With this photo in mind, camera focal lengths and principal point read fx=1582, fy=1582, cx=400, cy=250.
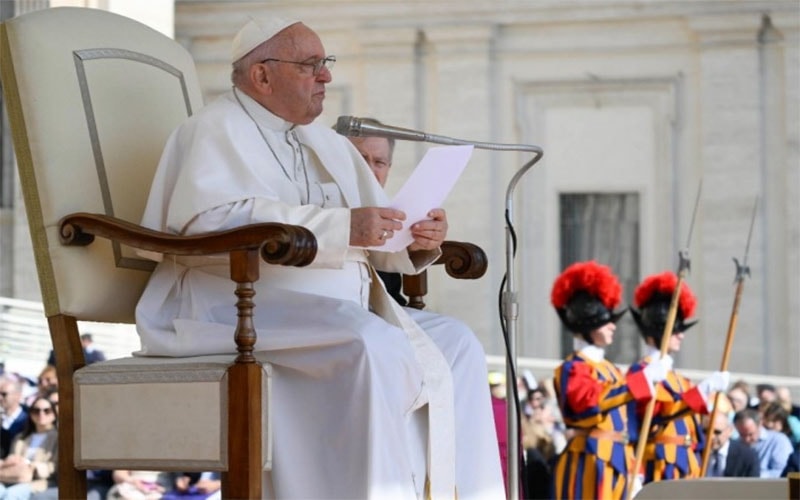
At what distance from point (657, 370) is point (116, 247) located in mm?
4550

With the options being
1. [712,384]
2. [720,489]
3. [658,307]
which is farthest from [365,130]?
[658,307]

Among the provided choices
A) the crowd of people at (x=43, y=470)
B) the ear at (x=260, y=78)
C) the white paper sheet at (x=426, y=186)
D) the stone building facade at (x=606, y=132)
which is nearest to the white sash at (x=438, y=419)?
the white paper sheet at (x=426, y=186)

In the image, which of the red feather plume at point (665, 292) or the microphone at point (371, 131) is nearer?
the microphone at point (371, 131)

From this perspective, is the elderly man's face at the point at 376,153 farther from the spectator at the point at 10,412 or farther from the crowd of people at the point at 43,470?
the spectator at the point at 10,412

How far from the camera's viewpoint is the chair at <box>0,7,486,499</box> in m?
4.03

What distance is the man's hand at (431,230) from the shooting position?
4375 millimetres

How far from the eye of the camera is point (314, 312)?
13.8 ft

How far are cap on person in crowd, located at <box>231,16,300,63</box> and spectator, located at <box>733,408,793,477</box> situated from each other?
290 inches

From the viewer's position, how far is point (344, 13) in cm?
1727

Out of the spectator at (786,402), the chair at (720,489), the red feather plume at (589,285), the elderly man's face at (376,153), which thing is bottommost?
the spectator at (786,402)

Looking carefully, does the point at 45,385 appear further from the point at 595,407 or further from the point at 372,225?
the point at 372,225

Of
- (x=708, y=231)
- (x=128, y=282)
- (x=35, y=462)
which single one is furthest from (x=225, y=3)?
(x=128, y=282)

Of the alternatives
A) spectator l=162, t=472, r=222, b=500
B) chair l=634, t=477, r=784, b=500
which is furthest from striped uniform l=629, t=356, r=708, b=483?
chair l=634, t=477, r=784, b=500

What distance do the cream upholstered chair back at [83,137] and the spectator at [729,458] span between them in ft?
23.0
